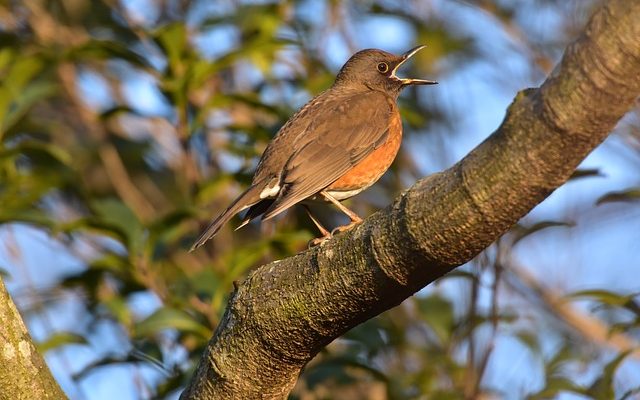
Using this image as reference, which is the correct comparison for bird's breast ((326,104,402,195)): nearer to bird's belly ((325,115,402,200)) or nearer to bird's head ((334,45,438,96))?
bird's belly ((325,115,402,200))

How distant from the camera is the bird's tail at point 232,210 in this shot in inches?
185

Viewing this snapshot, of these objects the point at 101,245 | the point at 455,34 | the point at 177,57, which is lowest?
the point at 101,245

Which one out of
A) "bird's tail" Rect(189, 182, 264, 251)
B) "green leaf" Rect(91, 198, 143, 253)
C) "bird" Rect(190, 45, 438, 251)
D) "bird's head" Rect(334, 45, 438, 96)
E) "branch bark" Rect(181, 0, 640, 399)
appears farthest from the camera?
"bird's head" Rect(334, 45, 438, 96)

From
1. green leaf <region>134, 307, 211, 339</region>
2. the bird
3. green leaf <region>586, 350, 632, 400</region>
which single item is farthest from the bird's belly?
green leaf <region>586, 350, 632, 400</region>

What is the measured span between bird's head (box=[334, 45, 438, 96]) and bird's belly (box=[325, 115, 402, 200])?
2.49ft

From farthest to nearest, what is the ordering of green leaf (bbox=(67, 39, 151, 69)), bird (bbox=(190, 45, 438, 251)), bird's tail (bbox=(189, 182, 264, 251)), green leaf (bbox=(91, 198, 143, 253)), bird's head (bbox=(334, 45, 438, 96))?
bird's head (bbox=(334, 45, 438, 96)) → green leaf (bbox=(67, 39, 151, 69)) → green leaf (bbox=(91, 198, 143, 253)) → bird (bbox=(190, 45, 438, 251)) → bird's tail (bbox=(189, 182, 264, 251))

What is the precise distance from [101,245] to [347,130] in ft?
7.09

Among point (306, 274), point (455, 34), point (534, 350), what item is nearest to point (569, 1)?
point (455, 34)

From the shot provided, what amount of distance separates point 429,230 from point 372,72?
379 centimetres

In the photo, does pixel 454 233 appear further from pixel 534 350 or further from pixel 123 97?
pixel 123 97

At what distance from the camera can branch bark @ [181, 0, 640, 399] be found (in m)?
2.24

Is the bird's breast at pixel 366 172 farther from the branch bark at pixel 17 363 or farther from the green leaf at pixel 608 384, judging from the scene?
Answer: the branch bark at pixel 17 363

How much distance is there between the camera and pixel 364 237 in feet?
9.75

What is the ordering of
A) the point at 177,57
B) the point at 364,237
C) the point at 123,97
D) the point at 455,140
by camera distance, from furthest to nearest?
the point at 123,97 → the point at 455,140 → the point at 177,57 → the point at 364,237
